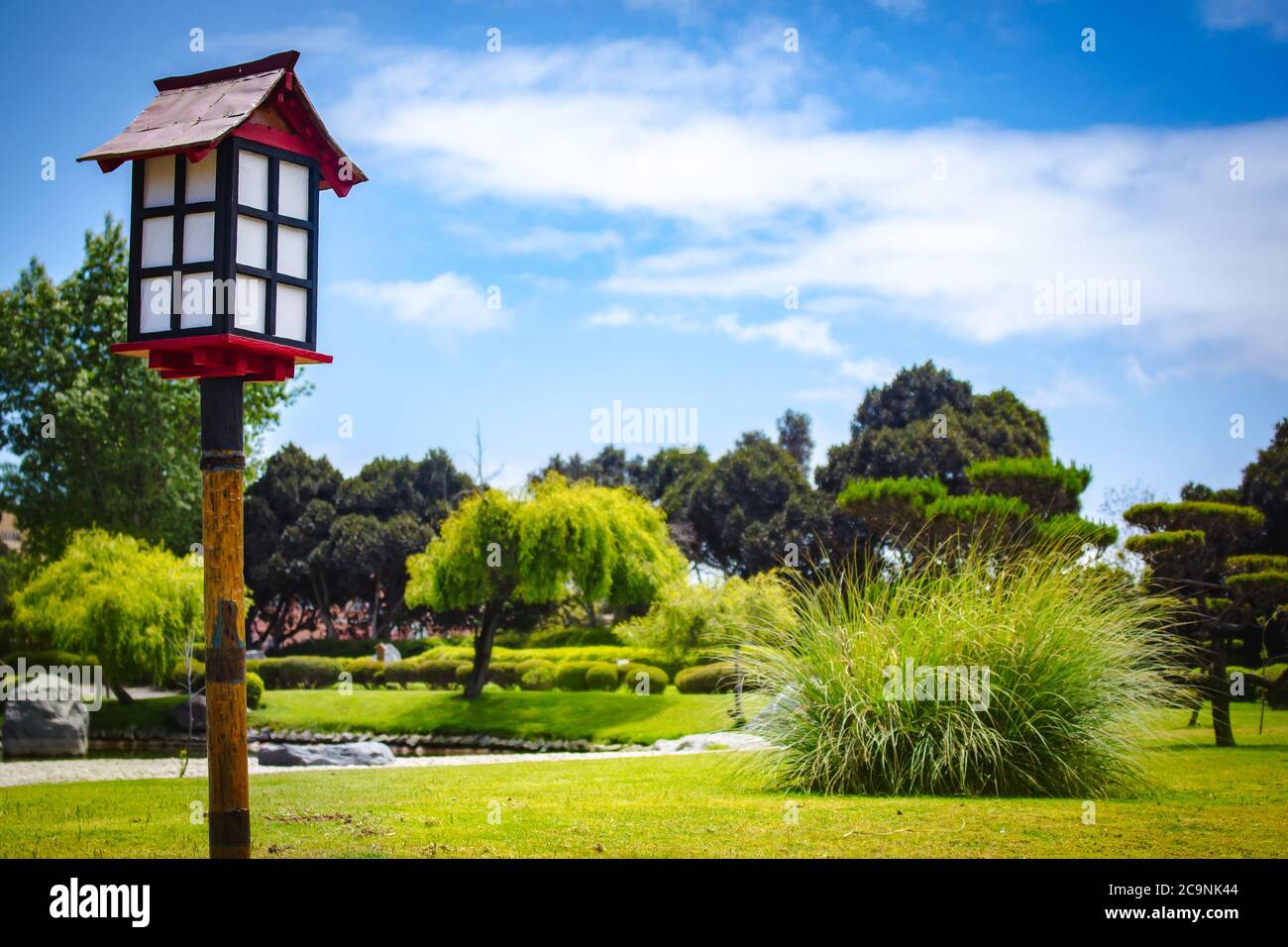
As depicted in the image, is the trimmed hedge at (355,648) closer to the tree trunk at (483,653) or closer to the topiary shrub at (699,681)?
the tree trunk at (483,653)

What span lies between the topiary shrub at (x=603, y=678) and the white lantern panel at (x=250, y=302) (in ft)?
63.9

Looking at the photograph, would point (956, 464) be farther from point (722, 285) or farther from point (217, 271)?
point (217, 271)

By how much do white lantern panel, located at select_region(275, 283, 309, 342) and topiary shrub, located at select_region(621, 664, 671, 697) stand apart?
706 inches

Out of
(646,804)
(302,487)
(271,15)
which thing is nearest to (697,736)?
(646,804)

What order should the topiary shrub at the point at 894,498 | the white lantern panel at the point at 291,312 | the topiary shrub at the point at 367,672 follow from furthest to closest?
the topiary shrub at the point at 367,672 → the topiary shrub at the point at 894,498 → the white lantern panel at the point at 291,312

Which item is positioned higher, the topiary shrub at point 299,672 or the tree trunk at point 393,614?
the tree trunk at point 393,614

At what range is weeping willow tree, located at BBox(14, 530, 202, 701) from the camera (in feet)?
70.8

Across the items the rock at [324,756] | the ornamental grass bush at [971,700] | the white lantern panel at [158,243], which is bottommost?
the rock at [324,756]

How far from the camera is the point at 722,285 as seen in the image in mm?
33188

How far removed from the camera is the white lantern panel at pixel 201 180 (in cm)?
653

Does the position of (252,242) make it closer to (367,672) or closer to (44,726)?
(44,726)

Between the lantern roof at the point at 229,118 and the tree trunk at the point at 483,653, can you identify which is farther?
the tree trunk at the point at 483,653

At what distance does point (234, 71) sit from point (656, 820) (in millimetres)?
5680

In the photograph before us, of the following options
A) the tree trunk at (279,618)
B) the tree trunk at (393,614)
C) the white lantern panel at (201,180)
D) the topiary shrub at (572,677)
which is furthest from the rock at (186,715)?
the tree trunk at (279,618)
